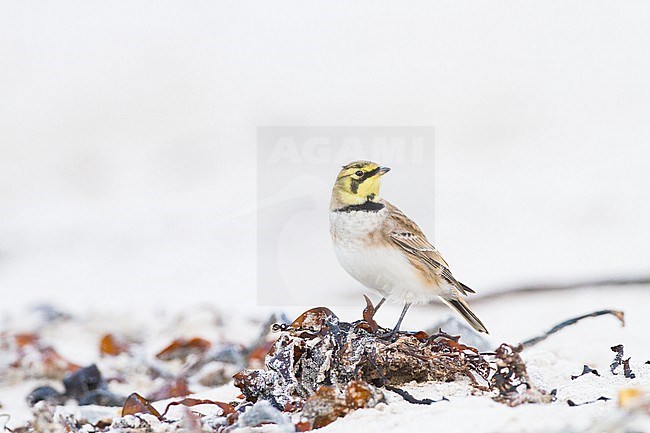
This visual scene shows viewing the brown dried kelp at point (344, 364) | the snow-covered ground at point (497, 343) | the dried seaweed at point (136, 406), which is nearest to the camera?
the snow-covered ground at point (497, 343)

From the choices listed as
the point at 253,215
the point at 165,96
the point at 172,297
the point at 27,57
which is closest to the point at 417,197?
the point at 253,215

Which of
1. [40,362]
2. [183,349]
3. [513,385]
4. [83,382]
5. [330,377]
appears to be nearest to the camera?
[513,385]

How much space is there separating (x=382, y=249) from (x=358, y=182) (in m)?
0.27

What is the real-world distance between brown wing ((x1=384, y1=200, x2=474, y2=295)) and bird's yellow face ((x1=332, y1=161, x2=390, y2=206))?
0.11 m

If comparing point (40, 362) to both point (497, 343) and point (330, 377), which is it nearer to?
point (497, 343)

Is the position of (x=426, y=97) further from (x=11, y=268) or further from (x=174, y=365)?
(x=174, y=365)

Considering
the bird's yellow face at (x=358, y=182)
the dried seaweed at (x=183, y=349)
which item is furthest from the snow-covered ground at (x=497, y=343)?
the bird's yellow face at (x=358, y=182)

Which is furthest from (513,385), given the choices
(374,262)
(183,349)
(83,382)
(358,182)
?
(183,349)

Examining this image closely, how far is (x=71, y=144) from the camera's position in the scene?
11.8 m

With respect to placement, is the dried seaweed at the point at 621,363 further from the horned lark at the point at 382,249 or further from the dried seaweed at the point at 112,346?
the dried seaweed at the point at 112,346

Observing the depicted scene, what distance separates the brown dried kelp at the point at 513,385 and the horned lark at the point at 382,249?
75 centimetres

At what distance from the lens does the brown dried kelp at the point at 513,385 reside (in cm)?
230

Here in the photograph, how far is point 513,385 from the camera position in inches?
97.7

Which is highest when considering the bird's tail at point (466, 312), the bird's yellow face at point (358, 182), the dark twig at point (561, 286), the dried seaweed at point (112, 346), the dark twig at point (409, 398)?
the bird's yellow face at point (358, 182)
